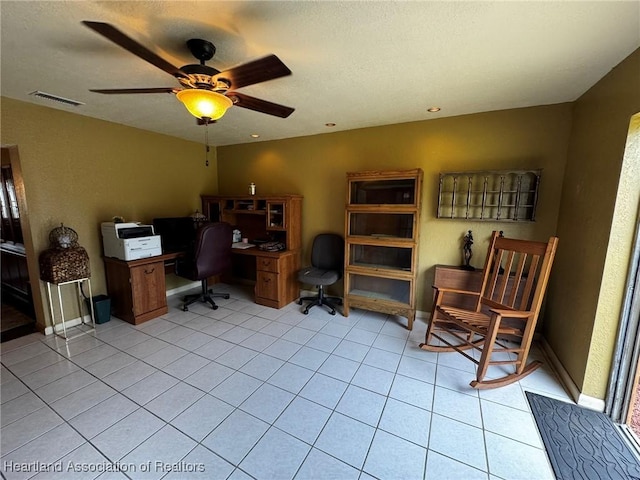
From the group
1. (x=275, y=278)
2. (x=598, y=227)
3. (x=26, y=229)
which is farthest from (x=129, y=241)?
(x=598, y=227)

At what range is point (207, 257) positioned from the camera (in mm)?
3373

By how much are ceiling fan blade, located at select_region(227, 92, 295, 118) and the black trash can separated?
2871mm

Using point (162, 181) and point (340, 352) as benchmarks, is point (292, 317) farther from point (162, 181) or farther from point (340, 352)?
point (162, 181)

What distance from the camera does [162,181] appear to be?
3.91 m

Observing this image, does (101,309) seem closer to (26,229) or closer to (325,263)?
(26,229)

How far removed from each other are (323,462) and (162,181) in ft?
13.1

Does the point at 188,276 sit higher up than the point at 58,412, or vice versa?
the point at 188,276

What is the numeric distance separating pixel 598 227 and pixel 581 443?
1425 millimetres

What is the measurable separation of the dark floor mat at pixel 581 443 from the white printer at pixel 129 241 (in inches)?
156

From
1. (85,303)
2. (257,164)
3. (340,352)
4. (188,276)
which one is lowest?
(340,352)

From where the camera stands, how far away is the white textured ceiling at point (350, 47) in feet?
4.38

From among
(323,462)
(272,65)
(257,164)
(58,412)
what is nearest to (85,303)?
(58,412)

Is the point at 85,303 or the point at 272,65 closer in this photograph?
the point at 272,65

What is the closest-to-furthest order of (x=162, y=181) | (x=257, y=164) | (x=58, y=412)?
(x=58, y=412)
(x=162, y=181)
(x=257, y=164)
